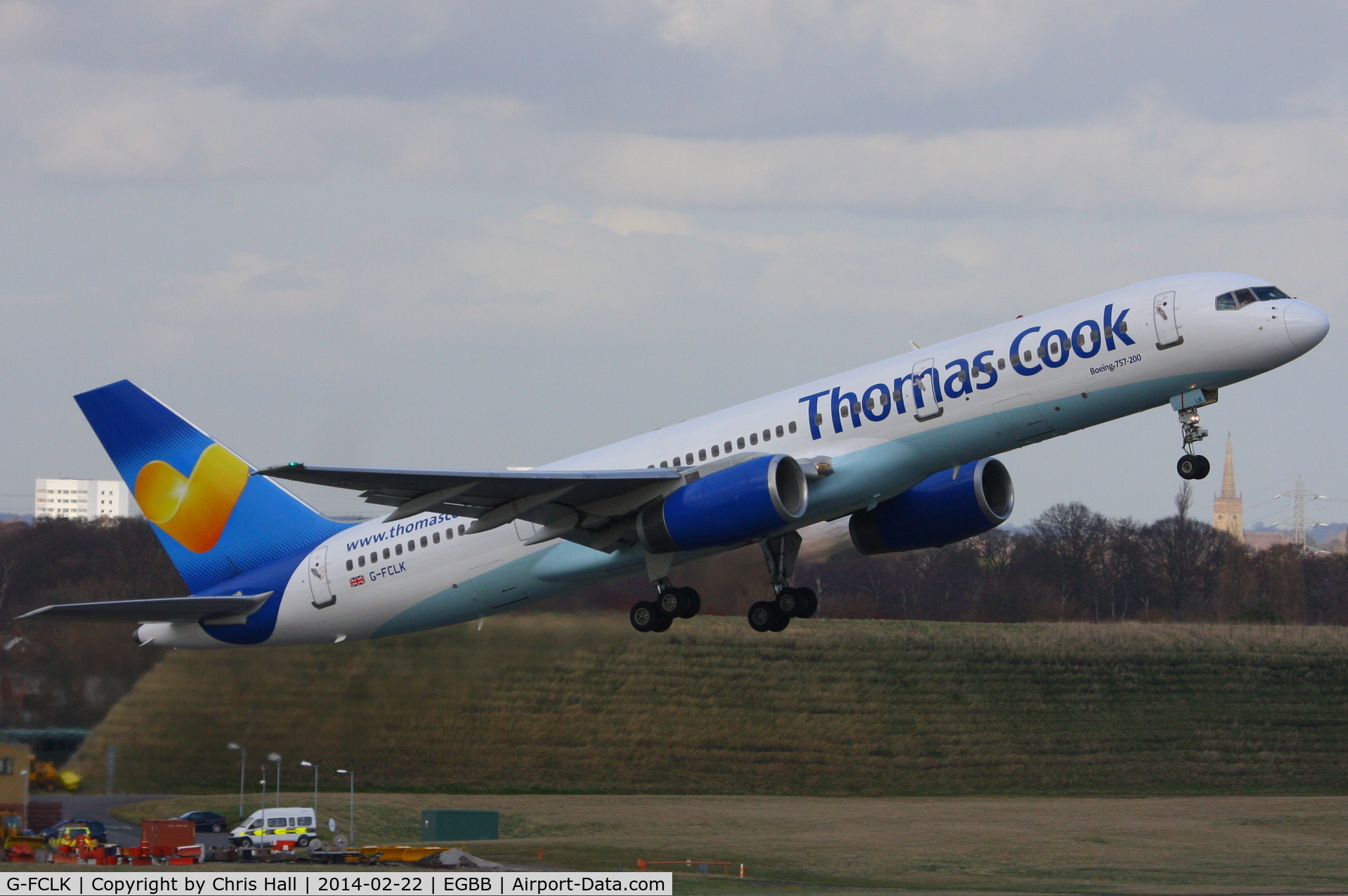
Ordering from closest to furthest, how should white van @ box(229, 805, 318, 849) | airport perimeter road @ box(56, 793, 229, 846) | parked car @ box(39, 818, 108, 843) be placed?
airport perimeter road @ box(56, 793, 229, 846)
parked car @ box(39, 818, 108, 843)
white van @ box(229, 805, 318, 849)

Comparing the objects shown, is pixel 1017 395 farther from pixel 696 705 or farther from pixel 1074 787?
pixel 1074 787

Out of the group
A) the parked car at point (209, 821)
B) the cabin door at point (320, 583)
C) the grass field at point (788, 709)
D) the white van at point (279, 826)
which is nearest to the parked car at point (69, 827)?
the white van at point (279, 826)

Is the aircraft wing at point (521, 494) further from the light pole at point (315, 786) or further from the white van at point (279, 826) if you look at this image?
the white van at point (279, 826)

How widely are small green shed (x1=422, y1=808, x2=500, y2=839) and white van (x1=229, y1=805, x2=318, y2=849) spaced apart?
369cm

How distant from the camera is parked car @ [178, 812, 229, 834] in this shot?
151 ft

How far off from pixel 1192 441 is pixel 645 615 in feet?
36.5

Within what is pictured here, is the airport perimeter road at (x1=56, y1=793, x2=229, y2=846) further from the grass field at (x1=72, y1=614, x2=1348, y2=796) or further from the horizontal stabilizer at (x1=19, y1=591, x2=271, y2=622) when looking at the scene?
the horizontal stabilizer at (x1=19, y1=591, x2=271, y2=622)

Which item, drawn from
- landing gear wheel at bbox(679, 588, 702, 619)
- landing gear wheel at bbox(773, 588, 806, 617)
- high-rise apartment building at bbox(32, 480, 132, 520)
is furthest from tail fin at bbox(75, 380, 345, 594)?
high-rise apartment building at bbox(32, 480, 132, 520)

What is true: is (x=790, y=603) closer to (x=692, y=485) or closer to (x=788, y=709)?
(x=692, y=485)

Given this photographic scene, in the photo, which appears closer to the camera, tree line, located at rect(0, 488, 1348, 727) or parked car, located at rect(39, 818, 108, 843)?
tree line, located at rect(0, 488, 1348, 727)

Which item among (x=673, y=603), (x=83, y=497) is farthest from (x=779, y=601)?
(x=83, y=497)

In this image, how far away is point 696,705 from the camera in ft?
200

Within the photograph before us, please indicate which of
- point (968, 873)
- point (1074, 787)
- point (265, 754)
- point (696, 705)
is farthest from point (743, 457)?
point (1074, 787)

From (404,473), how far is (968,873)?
2179 centimetres
